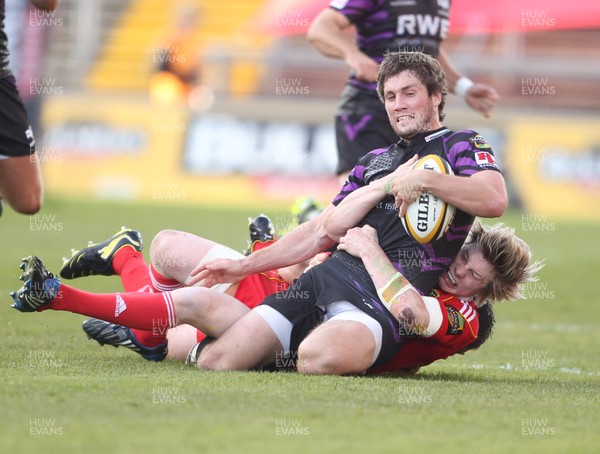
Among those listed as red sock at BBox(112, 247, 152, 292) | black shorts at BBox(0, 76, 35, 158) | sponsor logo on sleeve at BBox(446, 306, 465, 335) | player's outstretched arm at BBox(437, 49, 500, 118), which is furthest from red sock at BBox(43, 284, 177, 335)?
player's outstretched arm at BBox(437, 49, 500, 118)

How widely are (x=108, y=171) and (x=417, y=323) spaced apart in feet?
52.3

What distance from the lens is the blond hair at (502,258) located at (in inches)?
224

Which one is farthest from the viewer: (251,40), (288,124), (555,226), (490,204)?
(251,40)

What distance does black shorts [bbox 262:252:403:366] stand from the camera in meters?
5.45

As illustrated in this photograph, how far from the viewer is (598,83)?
23.0 m

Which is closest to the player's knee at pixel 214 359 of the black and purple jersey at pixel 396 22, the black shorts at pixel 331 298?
the black shorts at pixel 331 298

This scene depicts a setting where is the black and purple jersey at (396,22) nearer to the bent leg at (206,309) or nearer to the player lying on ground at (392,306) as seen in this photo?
the player lying on ground at (392,306)

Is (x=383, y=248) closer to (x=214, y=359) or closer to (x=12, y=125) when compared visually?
(x=214, y=359)

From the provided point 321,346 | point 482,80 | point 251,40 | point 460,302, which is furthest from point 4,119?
point 251,40

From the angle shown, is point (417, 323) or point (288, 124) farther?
point (288, 124)

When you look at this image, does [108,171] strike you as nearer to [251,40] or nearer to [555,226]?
[251,40]

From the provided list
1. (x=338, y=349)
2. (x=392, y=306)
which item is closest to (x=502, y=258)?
(x=392, y=306)

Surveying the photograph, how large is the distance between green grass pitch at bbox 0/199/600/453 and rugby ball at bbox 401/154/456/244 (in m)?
0.74

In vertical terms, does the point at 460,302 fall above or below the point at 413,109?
below
